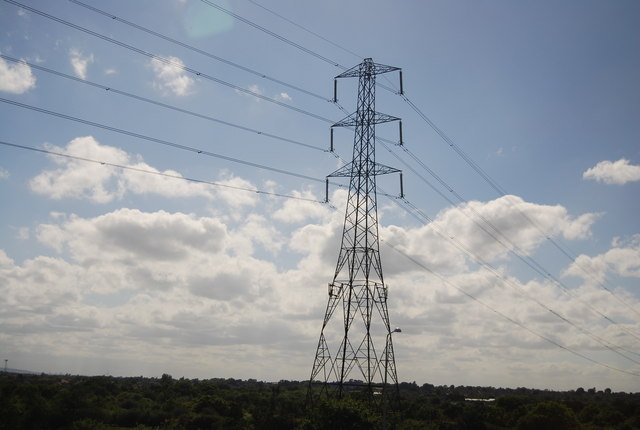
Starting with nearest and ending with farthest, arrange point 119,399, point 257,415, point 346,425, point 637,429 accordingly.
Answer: point 346,425 → point 257,415 → point 637,429 → point 119,399

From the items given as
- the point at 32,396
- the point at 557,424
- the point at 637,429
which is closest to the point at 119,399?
the point at 32,396

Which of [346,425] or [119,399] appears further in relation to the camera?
[119,399]

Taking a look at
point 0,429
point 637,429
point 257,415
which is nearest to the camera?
point 0,429

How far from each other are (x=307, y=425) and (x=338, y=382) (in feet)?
16.1

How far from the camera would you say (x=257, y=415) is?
72188 mm

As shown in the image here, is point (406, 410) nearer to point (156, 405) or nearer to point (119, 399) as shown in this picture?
point (156, 405)

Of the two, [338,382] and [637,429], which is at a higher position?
[338,382]

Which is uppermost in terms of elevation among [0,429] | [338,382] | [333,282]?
[333,282]

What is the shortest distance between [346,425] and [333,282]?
1246cm

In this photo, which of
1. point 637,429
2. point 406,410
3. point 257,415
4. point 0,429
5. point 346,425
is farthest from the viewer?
point 406,410

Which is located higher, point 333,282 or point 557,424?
point 333,282

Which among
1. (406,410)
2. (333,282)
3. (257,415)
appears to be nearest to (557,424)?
(406,410)

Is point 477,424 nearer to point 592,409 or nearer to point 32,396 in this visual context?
point 592,409

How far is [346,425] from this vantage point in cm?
4469
